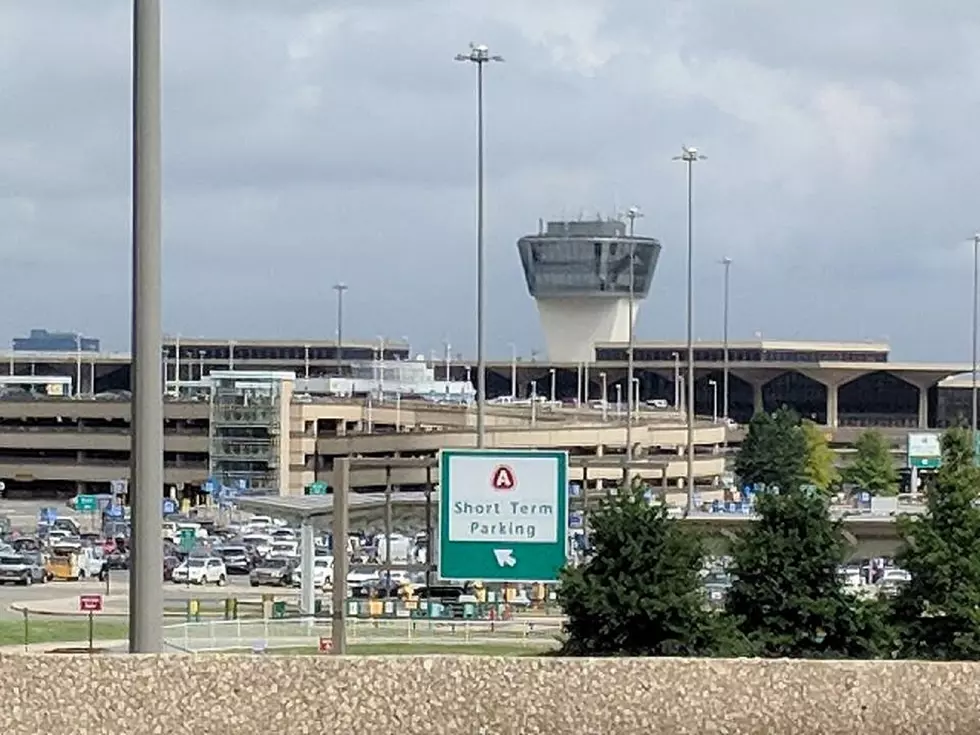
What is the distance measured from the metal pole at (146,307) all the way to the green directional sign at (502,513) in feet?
57.1

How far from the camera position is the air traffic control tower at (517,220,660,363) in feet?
580

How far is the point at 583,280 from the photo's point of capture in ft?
580

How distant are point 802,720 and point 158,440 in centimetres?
384

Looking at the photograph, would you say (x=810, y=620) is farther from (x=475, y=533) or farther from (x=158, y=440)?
(x=158, y=440)

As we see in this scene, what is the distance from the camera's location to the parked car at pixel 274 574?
61.2 meters

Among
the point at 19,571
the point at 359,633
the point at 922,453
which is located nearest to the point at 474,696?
the point at 359,633

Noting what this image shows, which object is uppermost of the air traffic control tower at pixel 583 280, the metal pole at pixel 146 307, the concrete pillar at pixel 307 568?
the air traffic control tower at pixel 583 280

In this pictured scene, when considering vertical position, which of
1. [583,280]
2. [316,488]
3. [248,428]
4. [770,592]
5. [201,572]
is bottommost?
[201,572]

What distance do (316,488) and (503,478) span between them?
189 ft

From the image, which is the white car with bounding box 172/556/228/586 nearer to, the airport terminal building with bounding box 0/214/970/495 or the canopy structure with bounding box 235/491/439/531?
the airport terminal building with bounding box 0/214/970/495

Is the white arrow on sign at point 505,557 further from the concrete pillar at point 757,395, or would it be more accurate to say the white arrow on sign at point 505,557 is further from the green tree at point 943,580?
the concrete pillar at point 757,395

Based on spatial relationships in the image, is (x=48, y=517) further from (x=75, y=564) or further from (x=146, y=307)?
(x=146, y=307)

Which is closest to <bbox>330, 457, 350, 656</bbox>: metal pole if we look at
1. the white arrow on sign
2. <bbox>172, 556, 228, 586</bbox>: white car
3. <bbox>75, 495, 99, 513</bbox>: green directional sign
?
the white arrow on sign

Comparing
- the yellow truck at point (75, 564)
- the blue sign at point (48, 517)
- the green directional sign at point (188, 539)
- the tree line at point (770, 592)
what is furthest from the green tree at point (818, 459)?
the tree line at point (770, 592)
